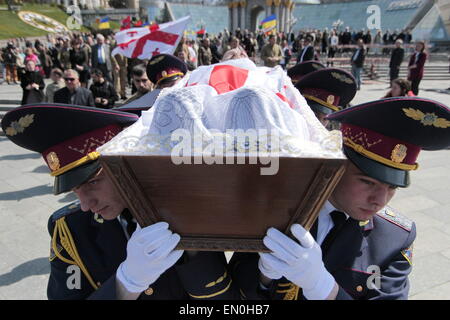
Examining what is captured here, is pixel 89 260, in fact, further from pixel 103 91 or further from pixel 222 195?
pixel 103 91

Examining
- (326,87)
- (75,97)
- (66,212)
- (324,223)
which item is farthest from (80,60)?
(324,223)

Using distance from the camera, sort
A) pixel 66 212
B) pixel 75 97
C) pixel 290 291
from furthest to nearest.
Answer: pixel 75 97
pixel 66 212
pixel 290 291

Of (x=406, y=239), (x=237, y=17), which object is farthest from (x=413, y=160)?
(x=237, y=17)

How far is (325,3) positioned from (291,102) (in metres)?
51.2

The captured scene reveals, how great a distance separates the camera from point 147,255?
1.29 meters

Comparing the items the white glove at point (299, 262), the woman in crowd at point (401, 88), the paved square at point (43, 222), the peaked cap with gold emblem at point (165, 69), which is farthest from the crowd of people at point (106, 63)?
the white glove at point (299, 262)

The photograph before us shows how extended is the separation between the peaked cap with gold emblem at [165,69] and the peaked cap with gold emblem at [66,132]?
2.76m

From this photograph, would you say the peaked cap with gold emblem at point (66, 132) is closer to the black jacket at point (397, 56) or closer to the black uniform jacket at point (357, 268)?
the black uniform jacket at point (357, 268)

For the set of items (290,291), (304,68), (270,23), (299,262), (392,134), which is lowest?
(290,291)

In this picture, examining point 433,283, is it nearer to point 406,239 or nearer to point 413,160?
point 406,239

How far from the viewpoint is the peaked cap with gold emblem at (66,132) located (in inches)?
54.4

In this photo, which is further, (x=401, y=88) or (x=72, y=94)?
(x=72, y=94)

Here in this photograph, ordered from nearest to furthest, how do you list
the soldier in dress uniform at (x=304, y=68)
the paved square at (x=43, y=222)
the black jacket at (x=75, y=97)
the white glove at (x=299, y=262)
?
the white glove at (x=299, y=262), the paved square at (x=43, y=222), the soldier in dress uniform at (x=304, y=68), the black jacket at (x=75, y=97)

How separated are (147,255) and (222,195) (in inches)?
16.5
